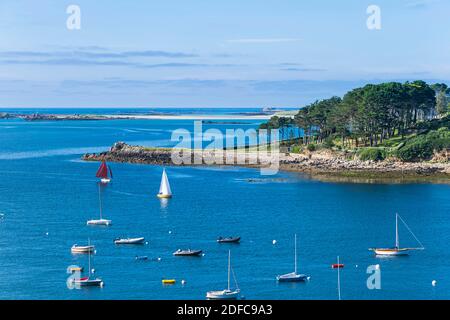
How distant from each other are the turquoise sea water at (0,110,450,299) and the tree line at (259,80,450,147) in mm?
26053

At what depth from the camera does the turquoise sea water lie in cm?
5688

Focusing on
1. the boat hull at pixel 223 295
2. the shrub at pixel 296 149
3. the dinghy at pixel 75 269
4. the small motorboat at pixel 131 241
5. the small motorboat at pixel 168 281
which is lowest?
the boat hull at pixel 223 295

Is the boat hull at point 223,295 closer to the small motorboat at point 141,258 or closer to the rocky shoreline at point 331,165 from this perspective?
the small motorboat at point 141,258

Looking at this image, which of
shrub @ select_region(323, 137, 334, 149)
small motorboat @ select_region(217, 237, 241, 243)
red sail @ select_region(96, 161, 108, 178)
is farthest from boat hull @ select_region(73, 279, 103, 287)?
shrub @ select_region(323, 137, 334, 149)

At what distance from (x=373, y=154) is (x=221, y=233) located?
5761 centimetres

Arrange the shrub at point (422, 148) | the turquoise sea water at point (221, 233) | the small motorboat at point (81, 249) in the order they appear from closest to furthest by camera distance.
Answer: the turquoise sea water at point (221, 233)
the small motorboat at point (81, 249)
the shrub at point (422, 148)

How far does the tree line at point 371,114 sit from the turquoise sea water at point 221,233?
26.1 metres

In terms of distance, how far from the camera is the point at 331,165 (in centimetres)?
12769

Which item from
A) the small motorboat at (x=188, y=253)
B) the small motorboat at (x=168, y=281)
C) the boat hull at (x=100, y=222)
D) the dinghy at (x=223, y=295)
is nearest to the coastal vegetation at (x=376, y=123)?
the boat hull at (x=100, y=222)

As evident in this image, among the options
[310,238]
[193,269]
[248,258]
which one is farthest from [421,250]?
[193,269]

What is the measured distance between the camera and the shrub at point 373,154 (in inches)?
4975

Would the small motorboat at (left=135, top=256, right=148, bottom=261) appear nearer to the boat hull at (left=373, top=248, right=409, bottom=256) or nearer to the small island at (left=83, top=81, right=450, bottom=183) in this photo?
the boat hull at (left=373, top=248, right=409, bottom=256)

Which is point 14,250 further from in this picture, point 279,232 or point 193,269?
point 279,232

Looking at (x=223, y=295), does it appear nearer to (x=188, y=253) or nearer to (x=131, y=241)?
(x=188, y=253)
